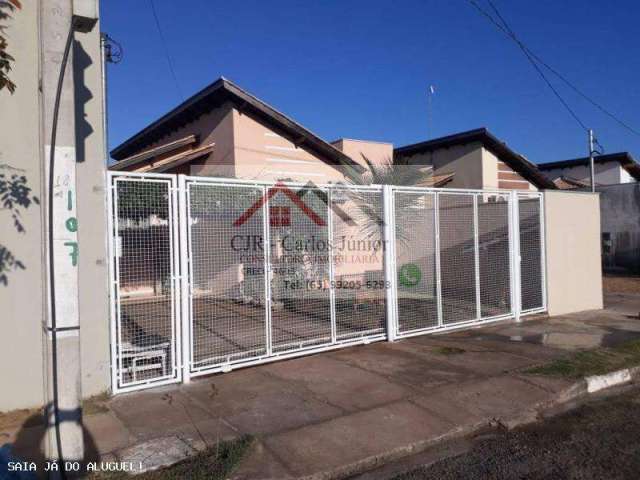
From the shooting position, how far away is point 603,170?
29.8 metres

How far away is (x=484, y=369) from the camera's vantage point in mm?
6551

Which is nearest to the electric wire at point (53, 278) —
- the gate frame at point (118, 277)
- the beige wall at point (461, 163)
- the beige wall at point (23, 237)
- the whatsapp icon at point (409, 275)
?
the beige wall at point (23, 237)

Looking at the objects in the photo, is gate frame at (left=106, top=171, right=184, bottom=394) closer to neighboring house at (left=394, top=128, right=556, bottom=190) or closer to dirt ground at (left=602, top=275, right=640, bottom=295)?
neighboring house at (left=394, top=128, right=556, bottom=190)

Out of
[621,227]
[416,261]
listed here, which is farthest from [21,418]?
[621,227]

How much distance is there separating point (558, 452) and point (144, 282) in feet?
14.2

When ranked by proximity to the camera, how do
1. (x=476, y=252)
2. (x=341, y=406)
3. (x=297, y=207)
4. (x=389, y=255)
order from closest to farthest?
1. (x=341, y=406)
2. (x=297, y=207)
3. (x=389, y=255)
4. (x=476, y=252)

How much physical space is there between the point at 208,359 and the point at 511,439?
11.1 feet

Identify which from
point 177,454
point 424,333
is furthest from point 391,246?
point 177,454

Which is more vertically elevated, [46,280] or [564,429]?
[46,280]

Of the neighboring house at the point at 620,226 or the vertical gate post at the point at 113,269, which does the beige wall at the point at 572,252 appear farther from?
the neighboring house at the point at 620,226

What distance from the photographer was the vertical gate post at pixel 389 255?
25.9 feet

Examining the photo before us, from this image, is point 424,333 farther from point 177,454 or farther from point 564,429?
point 177,454

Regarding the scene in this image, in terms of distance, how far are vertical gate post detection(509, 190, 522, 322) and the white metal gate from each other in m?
0.02

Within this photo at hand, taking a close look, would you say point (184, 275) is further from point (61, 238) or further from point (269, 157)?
point (269, 157)
